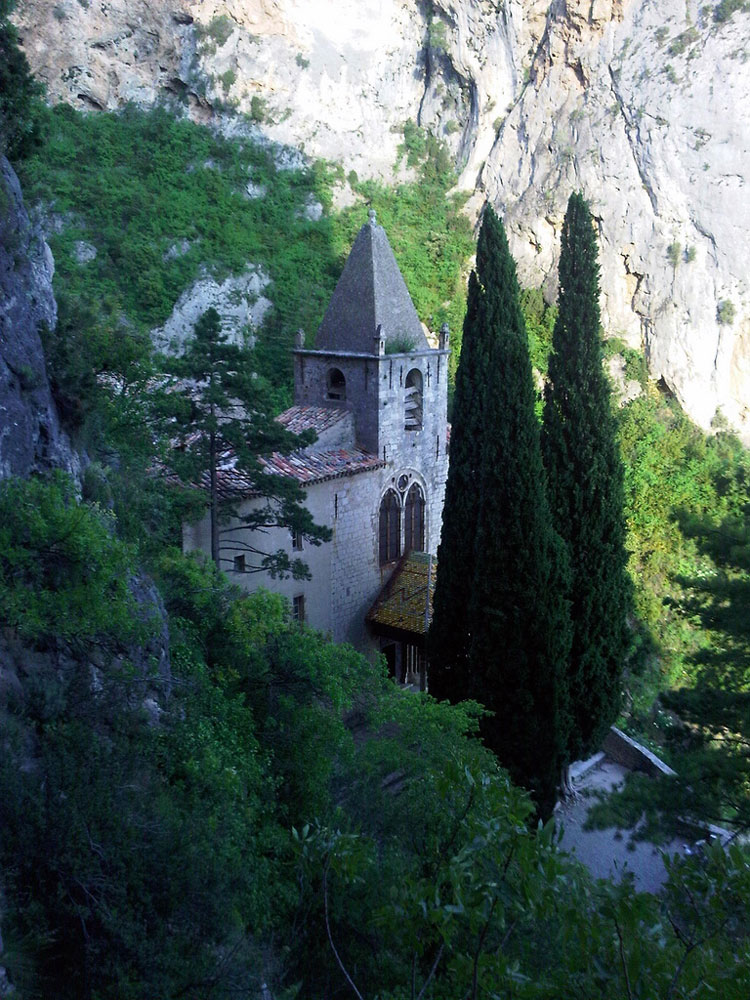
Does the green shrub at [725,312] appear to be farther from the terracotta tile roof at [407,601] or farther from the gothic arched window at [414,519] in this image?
the terracotta tile roof at [407,601]

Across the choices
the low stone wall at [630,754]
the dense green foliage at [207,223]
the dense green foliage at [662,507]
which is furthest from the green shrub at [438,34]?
the low stone wall at [630,754]

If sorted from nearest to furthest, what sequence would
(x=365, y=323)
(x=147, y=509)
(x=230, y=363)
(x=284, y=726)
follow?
(x=284, y=726)
(x=147, y=509)
(x=230, y=363)
(x=365, y=323)

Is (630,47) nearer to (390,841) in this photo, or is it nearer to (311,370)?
(311,370)

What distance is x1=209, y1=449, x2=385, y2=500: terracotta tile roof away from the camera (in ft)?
55.0

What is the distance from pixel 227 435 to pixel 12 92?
20.9 ft

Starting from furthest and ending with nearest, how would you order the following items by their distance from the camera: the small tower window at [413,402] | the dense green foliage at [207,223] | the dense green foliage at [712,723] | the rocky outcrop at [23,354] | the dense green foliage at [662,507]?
1. the dense green foliage at [207,223]
2. the dense green foliage at [662,507]
3. the small tower window at [413,402]
4. the dense green foliage at [712,723]
5. the rocky outcrop at [23,354]

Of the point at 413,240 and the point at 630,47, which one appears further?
the point at 413,240

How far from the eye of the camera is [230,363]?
15422 mm

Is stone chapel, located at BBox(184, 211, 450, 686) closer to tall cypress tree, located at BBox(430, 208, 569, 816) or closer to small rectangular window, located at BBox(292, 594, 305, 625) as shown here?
small rectangular window, located at BBox(292, 594, 305, 625)

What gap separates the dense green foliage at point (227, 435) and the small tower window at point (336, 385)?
14.7 feet

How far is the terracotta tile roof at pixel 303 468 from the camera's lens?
16750 millimetres

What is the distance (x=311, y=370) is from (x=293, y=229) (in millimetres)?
17736

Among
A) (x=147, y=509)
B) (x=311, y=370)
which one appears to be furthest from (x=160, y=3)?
(x=147, y=509)

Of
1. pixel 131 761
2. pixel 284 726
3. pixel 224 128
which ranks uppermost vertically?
pixel 224 128
